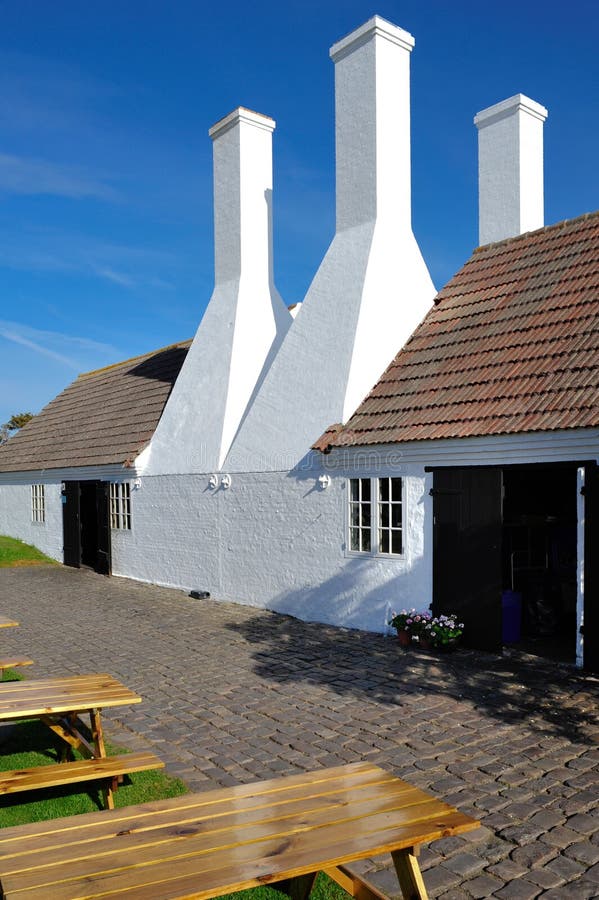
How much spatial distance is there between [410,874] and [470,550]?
6.40m

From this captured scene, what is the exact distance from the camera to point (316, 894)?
3.90 m

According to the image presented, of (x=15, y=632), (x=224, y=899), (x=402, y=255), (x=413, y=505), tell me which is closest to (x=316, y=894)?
(x=224, y=899)

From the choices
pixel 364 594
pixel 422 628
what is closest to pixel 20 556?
pixel 364 594

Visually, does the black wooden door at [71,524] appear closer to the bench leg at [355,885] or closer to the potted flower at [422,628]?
the potted flower at [422,628]

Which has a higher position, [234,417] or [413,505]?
[234,417]

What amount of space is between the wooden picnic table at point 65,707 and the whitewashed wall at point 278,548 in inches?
211

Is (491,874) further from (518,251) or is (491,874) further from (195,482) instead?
(195,482)

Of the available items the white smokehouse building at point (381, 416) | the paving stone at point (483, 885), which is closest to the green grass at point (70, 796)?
the paving stone at point (483, 885)

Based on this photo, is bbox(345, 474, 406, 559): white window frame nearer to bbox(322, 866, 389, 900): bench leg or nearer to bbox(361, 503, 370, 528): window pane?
bbox(361, 503, 370, 528): window pane

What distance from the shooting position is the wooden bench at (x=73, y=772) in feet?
14.5

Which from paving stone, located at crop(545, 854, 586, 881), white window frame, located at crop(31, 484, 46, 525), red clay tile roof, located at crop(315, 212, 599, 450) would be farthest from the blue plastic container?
white window frame, located at crop(31, 484, 46, 525)

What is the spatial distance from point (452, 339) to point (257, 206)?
21.7ft

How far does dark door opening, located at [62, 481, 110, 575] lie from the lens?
18.4 m

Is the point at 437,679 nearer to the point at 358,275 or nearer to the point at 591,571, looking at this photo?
the point at 591,571
